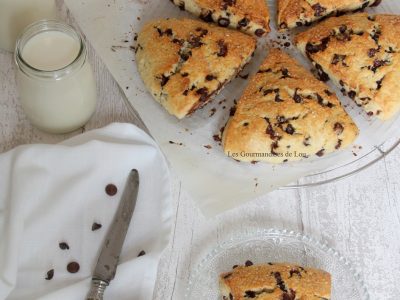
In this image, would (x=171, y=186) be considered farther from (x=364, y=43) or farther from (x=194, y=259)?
(x=364, y=43)

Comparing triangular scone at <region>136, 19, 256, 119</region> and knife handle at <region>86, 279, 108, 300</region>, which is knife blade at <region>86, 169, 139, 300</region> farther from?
triangular scone at <region>136, 19, 256, 119</region>

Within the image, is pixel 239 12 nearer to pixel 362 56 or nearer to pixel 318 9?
pixel 318 9

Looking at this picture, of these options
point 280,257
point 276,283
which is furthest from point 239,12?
point 276,283

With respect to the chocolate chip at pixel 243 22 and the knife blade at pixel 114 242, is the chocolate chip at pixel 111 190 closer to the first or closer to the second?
the knife blade at pixel 114 242

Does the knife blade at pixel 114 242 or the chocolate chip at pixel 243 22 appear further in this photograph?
the chocolate chip at pixel 243 22

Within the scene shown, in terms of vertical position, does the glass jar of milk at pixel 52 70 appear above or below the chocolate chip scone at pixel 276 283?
above

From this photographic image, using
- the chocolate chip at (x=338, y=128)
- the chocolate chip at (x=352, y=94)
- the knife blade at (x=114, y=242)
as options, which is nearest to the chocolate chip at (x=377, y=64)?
the chocolate chip at (x=352, y=94)
